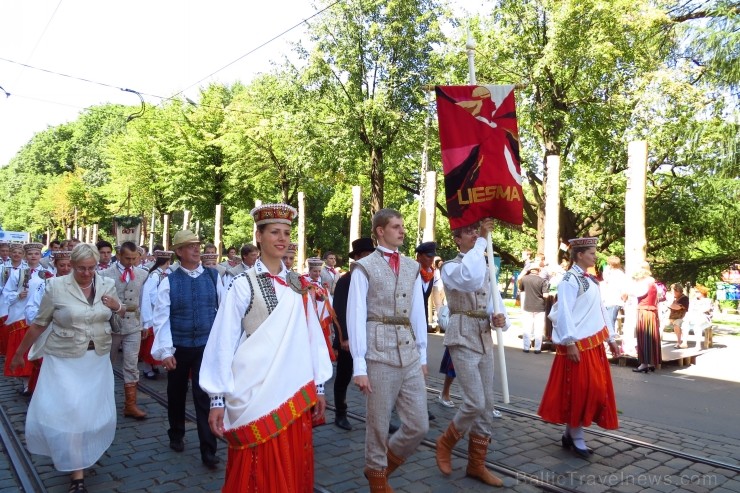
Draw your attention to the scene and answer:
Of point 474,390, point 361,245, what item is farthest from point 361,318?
point 361,245

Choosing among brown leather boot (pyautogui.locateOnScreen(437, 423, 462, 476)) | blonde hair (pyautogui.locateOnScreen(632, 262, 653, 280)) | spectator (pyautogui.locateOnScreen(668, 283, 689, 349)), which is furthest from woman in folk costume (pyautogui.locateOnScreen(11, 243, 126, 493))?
spectator (pyautogui.locateOnScreen(668, 283, 689, 349))

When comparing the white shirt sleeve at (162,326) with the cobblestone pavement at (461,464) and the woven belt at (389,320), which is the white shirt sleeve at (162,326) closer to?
the cobblestone pavement at (461,464)

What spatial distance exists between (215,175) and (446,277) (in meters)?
31.5

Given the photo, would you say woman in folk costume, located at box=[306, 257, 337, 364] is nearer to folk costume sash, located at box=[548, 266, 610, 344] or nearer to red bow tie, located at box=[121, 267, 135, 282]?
red bow tie, located at box=[121, 267, 135, 282]

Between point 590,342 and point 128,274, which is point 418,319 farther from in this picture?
point 128,274

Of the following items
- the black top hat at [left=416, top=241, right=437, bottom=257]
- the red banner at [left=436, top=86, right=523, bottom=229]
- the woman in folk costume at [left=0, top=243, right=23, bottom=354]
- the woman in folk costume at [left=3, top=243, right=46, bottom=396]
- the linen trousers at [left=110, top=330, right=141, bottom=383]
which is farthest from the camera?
the woman in folk costume at [left=0, top=243, right=23, bottom=354]

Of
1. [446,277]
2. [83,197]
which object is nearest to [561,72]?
[446,277]

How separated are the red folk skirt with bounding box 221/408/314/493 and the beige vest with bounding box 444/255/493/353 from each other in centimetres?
198

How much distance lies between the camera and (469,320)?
16.6ft

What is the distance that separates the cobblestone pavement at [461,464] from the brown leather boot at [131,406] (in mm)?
135

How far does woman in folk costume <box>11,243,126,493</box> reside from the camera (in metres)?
4.73

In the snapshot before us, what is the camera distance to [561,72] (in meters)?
22.6

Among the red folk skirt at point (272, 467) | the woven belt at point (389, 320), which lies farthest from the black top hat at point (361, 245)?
the red folk skirt at point (272, 467)

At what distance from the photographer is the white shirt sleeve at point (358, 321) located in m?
4.07
